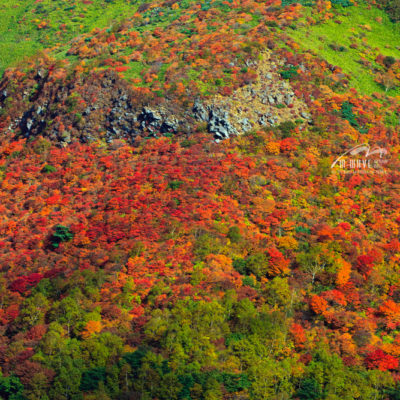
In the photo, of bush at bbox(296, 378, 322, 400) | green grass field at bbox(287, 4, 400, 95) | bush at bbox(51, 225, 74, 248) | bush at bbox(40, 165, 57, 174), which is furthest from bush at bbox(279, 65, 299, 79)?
bush at bbox(296, 378, 322, 400)

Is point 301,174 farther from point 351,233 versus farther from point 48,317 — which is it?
point 48,317

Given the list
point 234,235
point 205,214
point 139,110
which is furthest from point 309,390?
point 139,110

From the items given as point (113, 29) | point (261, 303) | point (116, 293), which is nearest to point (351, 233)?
point (261, 303)

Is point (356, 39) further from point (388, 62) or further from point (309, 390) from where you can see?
point (309, 390)

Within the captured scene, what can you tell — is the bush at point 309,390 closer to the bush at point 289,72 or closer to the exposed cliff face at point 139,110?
the exposed cliff face at point 139,110

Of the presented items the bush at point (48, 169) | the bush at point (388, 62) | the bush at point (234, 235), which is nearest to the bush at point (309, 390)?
the bush at point (234, 235)

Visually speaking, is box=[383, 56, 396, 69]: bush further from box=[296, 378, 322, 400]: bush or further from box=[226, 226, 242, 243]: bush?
box=[296, 378, 322, 400]: bush
